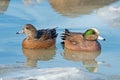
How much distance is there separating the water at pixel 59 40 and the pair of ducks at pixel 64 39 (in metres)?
0.17

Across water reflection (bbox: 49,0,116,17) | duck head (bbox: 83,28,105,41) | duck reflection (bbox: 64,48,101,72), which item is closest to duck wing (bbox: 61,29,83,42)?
duck head (bbox: 83,28,105,41)

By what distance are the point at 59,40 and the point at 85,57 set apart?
1258 mm

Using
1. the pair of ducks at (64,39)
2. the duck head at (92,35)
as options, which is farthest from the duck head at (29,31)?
the duck head at (92,35)

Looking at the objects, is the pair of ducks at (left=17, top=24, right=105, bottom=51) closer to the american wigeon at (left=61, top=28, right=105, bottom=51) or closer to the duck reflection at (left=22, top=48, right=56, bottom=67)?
the american wigeon at (left=61, top=28, right=105, bottom=51)

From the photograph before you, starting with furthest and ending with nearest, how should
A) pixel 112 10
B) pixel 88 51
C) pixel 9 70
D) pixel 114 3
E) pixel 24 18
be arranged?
pixel 114 3 → pixel 112 10 → pixel 24 18 → pixel 88 51 → pixel 9 70

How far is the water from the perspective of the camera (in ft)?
26.0

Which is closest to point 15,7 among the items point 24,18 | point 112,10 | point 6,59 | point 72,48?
point 24,18

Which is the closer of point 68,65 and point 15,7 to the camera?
point 68,65

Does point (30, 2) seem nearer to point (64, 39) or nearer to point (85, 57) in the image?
point (64, 39)

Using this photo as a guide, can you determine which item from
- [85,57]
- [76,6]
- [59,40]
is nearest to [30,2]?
[76,6]

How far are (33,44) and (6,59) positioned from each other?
1.24 meters

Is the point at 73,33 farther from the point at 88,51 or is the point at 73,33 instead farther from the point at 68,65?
the point at 68,65

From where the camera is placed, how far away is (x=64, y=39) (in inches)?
415

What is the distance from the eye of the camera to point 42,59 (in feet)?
31.0
